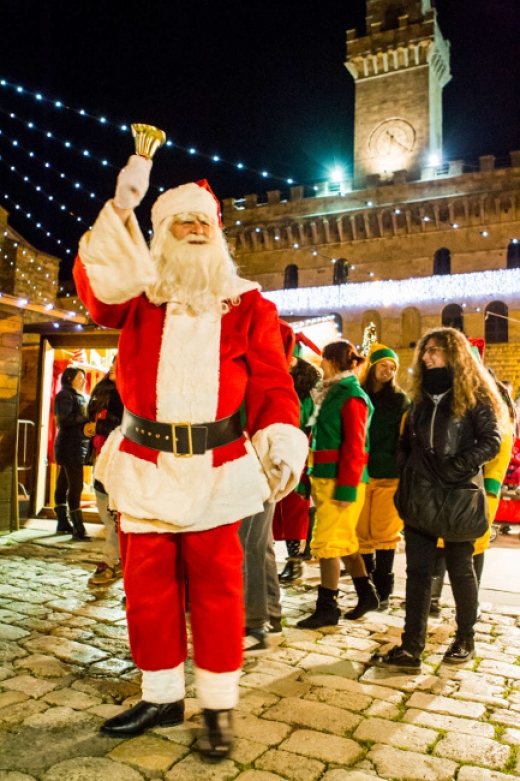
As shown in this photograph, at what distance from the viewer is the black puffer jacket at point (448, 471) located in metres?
3.06

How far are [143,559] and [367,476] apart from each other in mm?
2310

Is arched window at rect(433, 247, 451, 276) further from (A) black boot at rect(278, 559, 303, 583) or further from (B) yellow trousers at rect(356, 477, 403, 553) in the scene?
(B) yellow trousers at rect(356, 477, 403, 553)

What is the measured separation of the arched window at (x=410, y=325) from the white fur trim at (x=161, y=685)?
81.8 ft

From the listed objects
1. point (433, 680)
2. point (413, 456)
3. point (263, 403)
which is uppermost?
point (263, 403)

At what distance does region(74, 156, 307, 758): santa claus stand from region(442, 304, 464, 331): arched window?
968 inches

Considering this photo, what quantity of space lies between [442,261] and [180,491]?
87.1ft

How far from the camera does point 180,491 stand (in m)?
2.15

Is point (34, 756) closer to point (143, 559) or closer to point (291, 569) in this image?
point (143, 559)

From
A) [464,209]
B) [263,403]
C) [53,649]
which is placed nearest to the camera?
[263,403]

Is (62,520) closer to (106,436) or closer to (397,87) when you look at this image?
(106,436)

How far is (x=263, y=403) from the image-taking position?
243 cm

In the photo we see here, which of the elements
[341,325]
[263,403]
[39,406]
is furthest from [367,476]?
[341,325]

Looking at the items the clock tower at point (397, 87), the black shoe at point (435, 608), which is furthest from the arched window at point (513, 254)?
the black shoe at point (435, 608)

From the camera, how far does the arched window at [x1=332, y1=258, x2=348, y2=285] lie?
2812 cm
